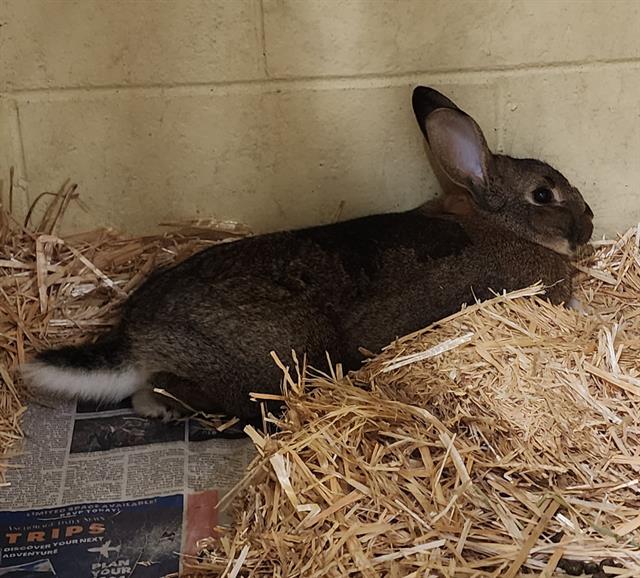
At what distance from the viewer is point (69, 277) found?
265cm

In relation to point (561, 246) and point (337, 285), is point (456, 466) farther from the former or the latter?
point (561, 246)

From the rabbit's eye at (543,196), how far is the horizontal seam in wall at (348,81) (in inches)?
13.3

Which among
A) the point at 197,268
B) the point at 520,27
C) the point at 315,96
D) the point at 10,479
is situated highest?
the point at 520,27

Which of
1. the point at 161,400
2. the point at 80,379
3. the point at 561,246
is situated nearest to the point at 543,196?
the point at 561,246

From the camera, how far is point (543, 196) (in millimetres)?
2568

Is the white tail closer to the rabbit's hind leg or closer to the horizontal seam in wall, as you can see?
the rabbit's hind leg

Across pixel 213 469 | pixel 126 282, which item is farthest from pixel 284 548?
pixel 126 282

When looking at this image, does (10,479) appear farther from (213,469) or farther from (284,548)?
(284,548)

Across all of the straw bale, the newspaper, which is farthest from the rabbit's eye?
the newspaper

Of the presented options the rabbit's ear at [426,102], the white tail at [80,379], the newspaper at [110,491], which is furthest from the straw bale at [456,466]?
the rabbit's ear at [426,102]

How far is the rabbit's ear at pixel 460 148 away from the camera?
2.45 metres

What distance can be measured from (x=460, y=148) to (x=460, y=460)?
1086 millimetres

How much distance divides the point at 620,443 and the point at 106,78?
5.58 feet

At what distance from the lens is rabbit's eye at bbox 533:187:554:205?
256cm
